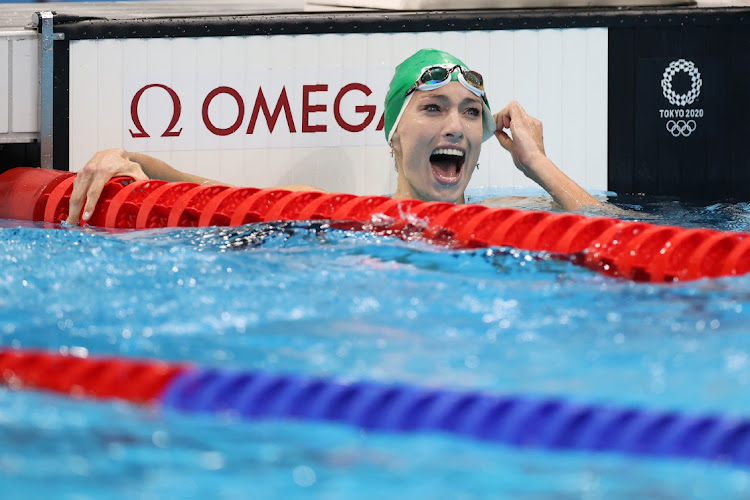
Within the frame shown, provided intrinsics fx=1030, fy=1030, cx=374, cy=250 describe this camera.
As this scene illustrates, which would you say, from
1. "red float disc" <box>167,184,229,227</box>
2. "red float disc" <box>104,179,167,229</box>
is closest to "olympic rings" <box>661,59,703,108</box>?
"red float disc" <box>167,184,229,227</box>

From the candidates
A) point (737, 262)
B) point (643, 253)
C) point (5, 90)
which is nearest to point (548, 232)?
point (643, 253)

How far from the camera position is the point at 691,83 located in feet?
15.4

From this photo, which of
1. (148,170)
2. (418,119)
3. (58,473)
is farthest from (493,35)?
(58,473)

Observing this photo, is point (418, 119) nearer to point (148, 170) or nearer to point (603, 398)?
point (148, 170)

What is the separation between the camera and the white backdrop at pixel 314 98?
4750mm

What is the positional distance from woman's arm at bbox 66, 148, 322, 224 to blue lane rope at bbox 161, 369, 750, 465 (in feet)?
7.43

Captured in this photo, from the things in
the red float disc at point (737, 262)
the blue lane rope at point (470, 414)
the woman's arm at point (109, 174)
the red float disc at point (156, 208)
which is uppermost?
the woman's arm at point (109, 174)

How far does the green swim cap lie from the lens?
13.3 ft

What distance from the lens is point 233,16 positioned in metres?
4.80

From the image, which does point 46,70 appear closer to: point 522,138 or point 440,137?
point 440,137

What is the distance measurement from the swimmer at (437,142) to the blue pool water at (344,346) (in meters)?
0.76

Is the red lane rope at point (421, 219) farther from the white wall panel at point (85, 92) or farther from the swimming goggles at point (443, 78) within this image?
the swimming goggles at point (443, 78)

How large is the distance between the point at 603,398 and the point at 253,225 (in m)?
1.94

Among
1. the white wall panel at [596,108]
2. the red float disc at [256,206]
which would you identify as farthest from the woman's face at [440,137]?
the white wall panel at [596,108]
